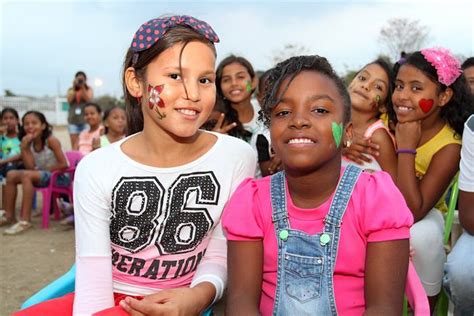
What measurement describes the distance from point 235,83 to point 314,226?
102 inches

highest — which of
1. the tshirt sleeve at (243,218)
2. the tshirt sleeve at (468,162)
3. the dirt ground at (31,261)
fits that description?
the tshirt sleeve at (468,162)

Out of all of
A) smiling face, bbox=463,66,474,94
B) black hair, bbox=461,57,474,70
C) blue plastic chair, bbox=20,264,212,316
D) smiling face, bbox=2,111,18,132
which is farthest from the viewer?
smiling face, bbox=2,111,18,132

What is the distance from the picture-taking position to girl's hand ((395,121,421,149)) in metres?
2.49

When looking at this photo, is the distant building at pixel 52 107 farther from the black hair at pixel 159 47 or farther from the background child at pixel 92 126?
the black hair at pixel 159 47

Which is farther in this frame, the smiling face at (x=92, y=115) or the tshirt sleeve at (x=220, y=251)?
the smiling face at (x=92, y=115)

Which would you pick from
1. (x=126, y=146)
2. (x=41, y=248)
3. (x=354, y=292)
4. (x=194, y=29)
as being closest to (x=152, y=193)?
(x=126, y=146)

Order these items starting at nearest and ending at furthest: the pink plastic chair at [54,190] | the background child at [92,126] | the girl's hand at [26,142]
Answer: the pink plastic chair at [54,190], the girl's hand at [26,142], the background child at [92,126]

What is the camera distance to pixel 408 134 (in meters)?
2.53

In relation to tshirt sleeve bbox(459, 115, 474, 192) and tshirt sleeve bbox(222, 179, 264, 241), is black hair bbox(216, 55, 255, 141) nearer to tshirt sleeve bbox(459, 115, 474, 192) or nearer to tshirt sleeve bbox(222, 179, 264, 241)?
tshirt sleeve bbox(459, 115, 474, 192)

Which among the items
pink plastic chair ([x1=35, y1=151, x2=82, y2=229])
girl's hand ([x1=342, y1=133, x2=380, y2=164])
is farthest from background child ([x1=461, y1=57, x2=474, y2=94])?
pink plastic chair ([x1=35, y1=151, x2=82, y2=229])

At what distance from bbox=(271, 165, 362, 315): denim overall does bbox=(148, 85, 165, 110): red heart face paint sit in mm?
633

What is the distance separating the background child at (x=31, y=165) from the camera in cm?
584

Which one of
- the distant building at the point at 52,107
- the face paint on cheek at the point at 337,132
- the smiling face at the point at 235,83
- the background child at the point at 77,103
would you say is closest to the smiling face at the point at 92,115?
the background child at the point at 77,103

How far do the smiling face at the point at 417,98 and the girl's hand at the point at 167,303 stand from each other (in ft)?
5.23
